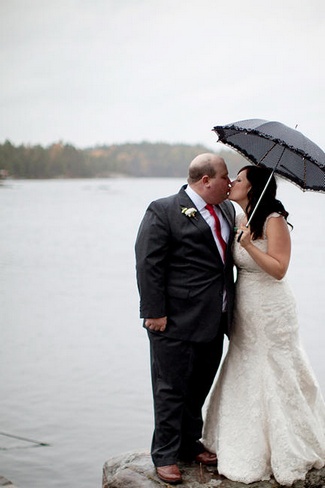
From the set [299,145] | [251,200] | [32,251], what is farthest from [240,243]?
[32,251]

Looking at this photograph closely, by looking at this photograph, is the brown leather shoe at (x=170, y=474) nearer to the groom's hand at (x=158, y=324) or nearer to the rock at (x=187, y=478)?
Answer: the rock at (x=187, y=478)

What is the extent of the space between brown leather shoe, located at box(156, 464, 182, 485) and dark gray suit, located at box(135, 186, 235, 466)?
0.12 feet

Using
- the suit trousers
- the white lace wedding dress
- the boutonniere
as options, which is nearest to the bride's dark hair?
the white lace wedding dress

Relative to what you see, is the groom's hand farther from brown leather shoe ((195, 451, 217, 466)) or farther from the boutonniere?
brown leather shoe ((195, 451, 217, 466))

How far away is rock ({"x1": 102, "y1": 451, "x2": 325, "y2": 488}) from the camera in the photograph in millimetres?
4422

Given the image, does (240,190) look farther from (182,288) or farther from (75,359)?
(75,359)

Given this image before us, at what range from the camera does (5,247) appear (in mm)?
31703

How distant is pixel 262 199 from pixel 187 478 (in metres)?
1.81

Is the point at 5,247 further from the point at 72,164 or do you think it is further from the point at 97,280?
the point at 72,164

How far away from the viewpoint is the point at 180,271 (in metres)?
4.33

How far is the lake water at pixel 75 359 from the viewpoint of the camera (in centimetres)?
782

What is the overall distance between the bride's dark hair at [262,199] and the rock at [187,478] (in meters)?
1.53

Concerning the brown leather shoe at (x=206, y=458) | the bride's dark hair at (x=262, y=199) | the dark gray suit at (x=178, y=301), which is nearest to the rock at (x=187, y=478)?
the brown leather shoe at (x=206, y=458)

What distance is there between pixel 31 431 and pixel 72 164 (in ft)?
209
